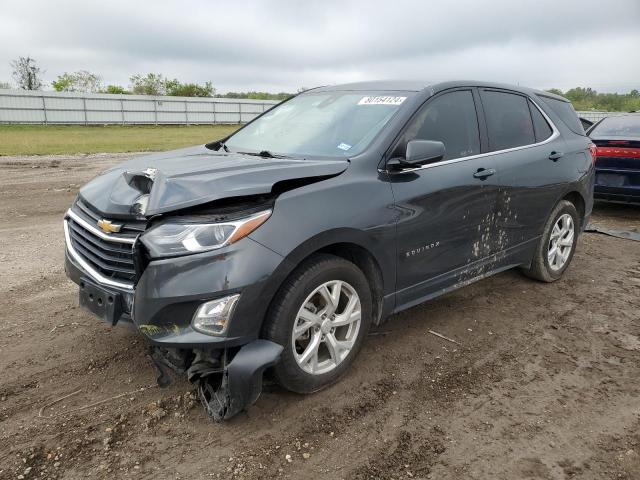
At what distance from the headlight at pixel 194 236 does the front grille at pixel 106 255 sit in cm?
28

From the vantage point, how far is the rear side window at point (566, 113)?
16.4 ft

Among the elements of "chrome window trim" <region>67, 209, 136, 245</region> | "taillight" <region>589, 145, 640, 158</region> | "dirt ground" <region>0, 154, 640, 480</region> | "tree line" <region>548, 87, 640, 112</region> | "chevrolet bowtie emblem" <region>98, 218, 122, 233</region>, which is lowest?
Answer: "dirt ground" <region>0, 154, 640, 480</region>

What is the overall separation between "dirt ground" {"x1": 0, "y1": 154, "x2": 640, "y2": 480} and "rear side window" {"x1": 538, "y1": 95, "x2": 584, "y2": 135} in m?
1.74

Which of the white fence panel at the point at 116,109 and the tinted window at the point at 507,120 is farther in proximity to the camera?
the white fence panel at the point at 116,109

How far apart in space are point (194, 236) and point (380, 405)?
1415 mm

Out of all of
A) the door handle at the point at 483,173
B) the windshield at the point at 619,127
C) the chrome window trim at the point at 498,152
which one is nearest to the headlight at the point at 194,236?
the chrome window trim at the point at 498,152

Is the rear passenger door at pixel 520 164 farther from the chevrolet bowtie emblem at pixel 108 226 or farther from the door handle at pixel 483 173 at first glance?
the chevrolet bowtie emblem at pixel 108 226

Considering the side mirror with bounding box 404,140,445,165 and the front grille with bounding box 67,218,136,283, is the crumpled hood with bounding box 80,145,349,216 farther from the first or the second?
the side mirror with bounding box 404,140,445,165

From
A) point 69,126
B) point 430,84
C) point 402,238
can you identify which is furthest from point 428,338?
point 69,126

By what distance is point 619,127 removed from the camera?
8281 mm

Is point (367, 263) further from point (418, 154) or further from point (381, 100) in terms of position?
point (381, 100)

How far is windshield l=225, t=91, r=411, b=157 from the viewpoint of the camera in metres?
Answer: 3.43

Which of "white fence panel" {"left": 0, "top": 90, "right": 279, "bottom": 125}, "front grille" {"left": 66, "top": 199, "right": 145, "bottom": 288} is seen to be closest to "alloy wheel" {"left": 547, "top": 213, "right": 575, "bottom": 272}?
"front grille" {"left": 66, "top": 199, "right": 145, "bottom": 288}

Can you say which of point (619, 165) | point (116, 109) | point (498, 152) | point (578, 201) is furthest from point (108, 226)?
point (116, 109)
